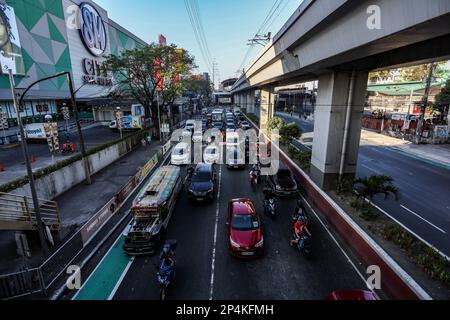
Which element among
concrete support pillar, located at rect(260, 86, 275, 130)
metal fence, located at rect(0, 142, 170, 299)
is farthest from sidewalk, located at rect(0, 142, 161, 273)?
concrete support pillar, located at rect(260, 86, 275, 130)

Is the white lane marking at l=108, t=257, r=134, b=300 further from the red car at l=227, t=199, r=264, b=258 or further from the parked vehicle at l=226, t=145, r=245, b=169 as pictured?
the parked vehicle at l=226, t=145, r=245, b=169

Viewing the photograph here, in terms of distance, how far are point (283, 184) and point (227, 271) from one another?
862cm

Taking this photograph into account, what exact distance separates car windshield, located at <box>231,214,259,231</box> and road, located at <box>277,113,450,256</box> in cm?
806

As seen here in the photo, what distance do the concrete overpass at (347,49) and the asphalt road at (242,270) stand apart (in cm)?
515

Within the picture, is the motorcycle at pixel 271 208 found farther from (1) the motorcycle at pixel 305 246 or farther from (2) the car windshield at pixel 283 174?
(2) the car windshield at pixel 283 174

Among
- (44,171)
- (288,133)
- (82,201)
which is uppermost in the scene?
(288,133)

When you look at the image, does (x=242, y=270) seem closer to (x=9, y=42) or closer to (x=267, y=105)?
(x=267, y=105)

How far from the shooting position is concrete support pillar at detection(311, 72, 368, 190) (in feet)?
46.9

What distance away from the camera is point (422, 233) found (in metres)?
12.2

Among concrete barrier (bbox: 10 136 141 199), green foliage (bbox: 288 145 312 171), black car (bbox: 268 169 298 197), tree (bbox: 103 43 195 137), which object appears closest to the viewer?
concrete barrier (bbox: 10 136 141 199)

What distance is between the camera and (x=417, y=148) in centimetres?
3006

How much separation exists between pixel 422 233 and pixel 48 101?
177 feet

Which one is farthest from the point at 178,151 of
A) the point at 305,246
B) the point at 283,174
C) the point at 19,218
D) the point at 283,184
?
the point at 305,246
